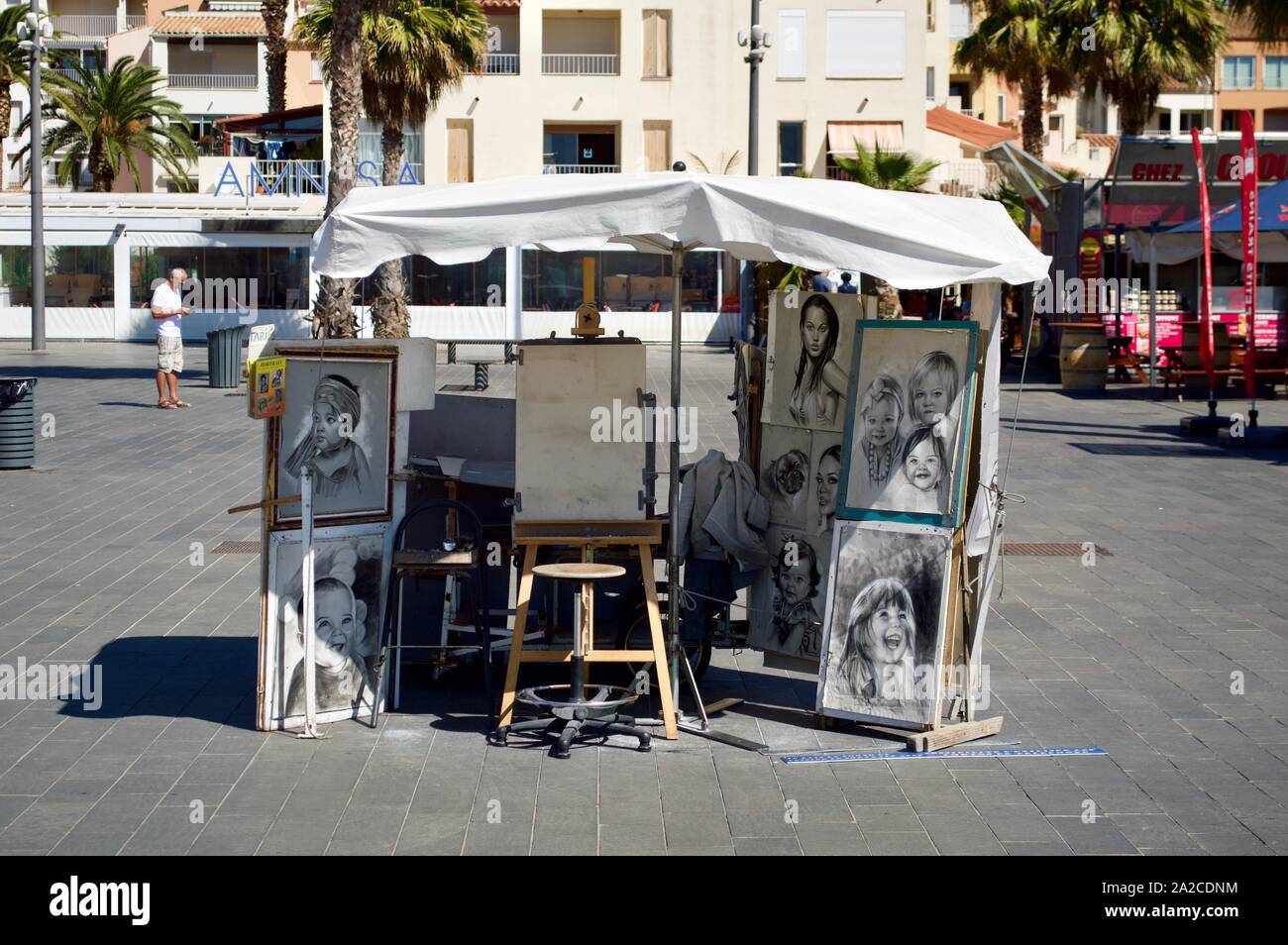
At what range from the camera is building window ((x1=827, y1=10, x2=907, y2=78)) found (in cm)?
4269

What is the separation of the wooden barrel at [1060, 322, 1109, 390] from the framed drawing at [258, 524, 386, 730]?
18918mm

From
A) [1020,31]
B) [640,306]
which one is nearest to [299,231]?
[640,306]

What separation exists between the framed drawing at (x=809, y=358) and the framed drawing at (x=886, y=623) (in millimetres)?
643

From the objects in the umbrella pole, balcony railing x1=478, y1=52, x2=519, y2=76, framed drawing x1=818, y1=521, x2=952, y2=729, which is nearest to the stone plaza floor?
framed drawing x1=818, y1=521, x2=952, y2=729

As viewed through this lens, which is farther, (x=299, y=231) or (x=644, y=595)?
(x=299, y=231)

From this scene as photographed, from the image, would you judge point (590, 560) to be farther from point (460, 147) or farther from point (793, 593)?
point (460, 147)

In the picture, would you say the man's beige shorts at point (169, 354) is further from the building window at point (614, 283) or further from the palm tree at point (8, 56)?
the palm tree at point (8, 56)

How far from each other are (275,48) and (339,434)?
39287mm

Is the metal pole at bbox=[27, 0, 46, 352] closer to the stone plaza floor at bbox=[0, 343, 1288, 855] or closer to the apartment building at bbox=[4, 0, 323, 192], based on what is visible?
the stone plaza floor at bbox=[0, 343, 1288, 855]

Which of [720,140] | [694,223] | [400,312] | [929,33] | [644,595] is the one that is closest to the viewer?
[694,223]

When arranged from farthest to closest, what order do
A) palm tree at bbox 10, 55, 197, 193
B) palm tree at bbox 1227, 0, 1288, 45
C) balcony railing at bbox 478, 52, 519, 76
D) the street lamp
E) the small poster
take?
palm tree at bbox 10, 55, 197, 193
balcony railing at bbox 478, 52, 519, 76
the street lamp
palm tree at bbox 1227, 0, 1288, 45
the small poster
